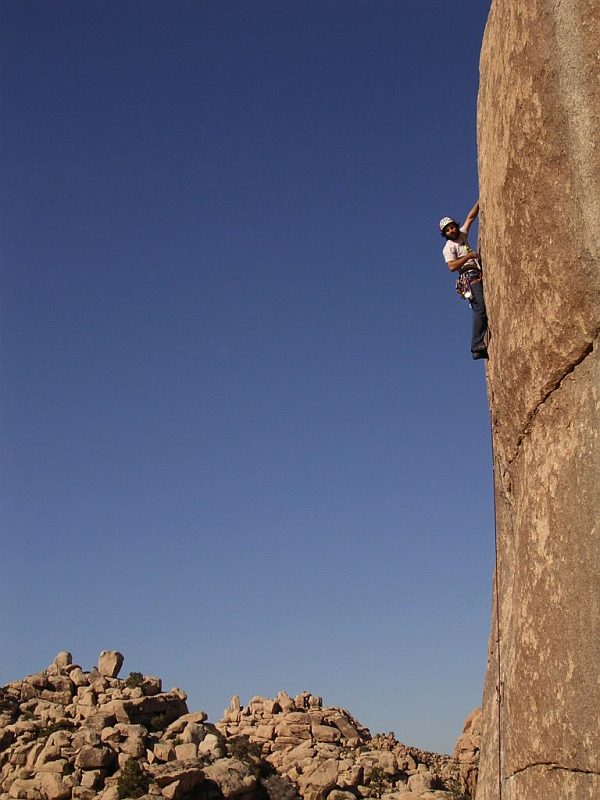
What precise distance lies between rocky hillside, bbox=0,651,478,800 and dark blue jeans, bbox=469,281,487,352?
26990 millimetres

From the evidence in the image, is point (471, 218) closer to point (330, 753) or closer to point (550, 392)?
point (550, 392)

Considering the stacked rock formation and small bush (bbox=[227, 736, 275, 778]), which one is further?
small bush (bbox=[227, 736, 275, 778])

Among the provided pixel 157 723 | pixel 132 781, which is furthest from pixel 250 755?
pixel 132 781

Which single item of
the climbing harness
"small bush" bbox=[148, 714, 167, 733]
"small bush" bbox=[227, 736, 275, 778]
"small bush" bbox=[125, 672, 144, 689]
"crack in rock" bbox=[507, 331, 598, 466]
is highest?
"small bush" bbox=[125, 672, 144, 689]

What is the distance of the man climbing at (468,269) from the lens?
7.52 m

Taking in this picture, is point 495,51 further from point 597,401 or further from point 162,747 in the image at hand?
point 162,747

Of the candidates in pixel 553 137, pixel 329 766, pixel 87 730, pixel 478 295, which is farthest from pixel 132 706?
pixel 553 137

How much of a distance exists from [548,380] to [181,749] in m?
38.3

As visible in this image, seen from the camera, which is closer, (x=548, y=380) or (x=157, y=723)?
(x=548, y=380)

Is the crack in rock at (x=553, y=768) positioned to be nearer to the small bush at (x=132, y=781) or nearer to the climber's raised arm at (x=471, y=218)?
the climber's raised arm at (x=471, y=218)

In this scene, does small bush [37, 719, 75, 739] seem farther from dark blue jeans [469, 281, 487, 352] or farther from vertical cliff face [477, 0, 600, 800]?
vertical cliff face [477, 0, 600, 800]

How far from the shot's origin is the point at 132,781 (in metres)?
34.4

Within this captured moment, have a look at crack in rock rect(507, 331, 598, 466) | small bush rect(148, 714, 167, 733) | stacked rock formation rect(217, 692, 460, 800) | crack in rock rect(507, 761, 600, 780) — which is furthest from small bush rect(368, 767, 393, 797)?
crack in rock rect(507, 331, 598, 466)

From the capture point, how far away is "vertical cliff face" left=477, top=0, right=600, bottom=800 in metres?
4.46
